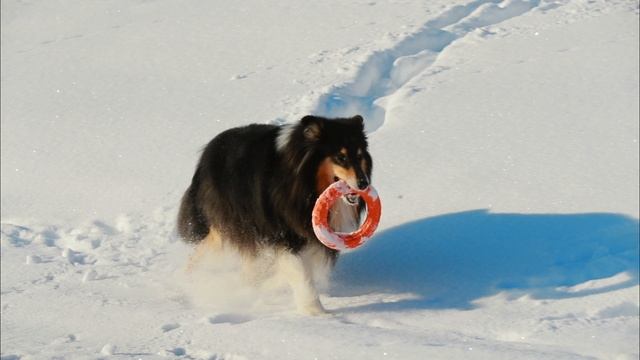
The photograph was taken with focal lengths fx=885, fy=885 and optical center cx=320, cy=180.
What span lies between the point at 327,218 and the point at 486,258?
58.9 inches

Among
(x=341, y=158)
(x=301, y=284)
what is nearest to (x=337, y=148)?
(x=341, y=158)

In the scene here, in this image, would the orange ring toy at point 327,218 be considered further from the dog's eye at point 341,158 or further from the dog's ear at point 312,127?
the dog's ear at point 312,127

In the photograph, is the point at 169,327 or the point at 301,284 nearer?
the point at 169,327

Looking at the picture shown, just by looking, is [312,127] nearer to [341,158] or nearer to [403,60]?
[341,158]

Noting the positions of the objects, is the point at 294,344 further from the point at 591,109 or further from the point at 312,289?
the point at 591,109

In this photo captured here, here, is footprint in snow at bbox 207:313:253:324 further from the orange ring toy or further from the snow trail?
the snow trail

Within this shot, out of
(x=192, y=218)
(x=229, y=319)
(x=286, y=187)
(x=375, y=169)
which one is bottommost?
(x=229, y=319)

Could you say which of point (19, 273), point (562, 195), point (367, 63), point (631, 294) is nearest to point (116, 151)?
point (19, 273)

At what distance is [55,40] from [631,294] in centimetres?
845

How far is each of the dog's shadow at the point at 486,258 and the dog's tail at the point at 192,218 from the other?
1089mm

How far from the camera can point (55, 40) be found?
38.5 ft

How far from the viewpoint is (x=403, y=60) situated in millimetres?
10172

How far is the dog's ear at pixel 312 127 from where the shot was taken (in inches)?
220

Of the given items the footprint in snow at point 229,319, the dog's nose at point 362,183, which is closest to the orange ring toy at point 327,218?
the dog's nose at point 362,183
